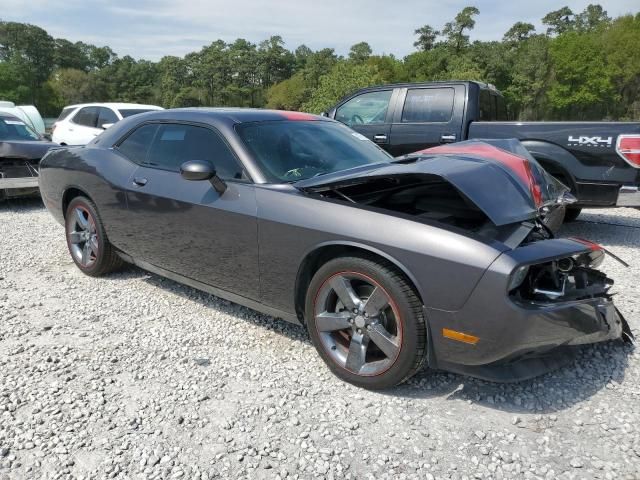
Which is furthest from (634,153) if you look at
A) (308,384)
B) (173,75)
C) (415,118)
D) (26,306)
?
(173,75)

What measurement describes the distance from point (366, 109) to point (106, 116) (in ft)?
21.7

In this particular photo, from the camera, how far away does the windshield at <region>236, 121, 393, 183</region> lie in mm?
3188

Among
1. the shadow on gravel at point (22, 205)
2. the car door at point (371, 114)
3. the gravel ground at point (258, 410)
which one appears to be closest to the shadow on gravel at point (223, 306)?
the gravel ground at point (258, 410)

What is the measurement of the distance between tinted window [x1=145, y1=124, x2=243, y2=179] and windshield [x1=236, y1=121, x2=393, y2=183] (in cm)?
18

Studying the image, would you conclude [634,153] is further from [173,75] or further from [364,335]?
[173,75]

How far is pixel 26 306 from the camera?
3.83 m

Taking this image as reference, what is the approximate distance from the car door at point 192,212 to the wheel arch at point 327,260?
1.08ft

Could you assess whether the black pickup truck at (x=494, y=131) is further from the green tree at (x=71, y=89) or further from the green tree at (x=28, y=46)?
the green tree at (x=28, y=46)

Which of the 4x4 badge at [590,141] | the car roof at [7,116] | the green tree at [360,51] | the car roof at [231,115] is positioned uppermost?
the green tree at [360,51]

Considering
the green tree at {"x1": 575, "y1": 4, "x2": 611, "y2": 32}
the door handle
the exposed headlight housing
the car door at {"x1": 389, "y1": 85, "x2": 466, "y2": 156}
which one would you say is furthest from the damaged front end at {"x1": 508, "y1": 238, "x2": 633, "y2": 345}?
the green tree at {"x1": 575, "y1": 4, "x2": 611, "y2": 32}

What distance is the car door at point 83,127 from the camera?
35.7 ft

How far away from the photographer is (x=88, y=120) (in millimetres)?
11117

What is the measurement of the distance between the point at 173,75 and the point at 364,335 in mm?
96933

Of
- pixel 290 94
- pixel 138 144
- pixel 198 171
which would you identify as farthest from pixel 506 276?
pixel 290 94
